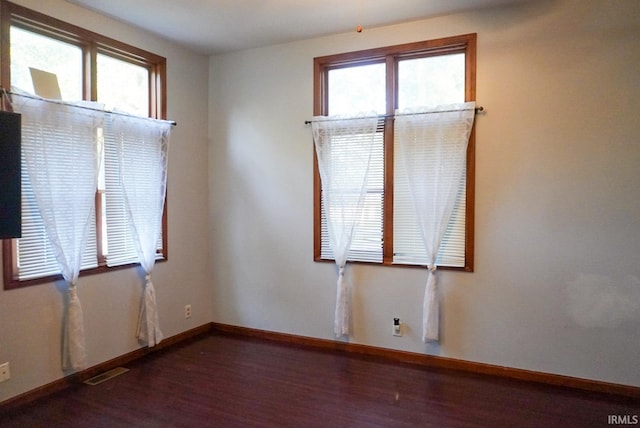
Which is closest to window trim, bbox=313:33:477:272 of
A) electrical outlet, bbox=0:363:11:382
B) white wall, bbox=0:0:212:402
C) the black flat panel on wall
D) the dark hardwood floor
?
the dark hardwood floor

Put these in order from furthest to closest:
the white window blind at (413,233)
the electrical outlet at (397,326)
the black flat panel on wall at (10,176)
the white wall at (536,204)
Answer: the electrical outlet at (397,326) → the white window blind at (413,233) → the white wall at (536,204) → the black flat panel on wall at (10,176)

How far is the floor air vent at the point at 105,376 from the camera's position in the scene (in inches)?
128

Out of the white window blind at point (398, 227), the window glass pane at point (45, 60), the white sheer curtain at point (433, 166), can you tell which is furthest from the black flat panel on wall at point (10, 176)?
the white sheer curtain at point (433, 166)

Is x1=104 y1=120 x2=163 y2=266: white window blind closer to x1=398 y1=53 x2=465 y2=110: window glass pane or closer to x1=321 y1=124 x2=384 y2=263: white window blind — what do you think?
x1=321 y1=124 x2=384 y2=263: white window blind

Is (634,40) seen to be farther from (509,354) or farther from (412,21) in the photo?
(509,354)

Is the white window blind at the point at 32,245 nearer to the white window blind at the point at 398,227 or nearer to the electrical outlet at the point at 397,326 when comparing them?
the white window blind at the point at 398,227

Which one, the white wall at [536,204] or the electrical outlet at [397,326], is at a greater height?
the white wall at [536,204]

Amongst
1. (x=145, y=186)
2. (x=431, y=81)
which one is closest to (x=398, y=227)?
(x=431, y=81)

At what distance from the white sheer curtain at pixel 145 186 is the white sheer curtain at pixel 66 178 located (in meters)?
0.31

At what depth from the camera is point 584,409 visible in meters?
2.80

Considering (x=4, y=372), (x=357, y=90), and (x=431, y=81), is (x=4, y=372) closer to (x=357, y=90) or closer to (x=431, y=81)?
(x=357, y=90)

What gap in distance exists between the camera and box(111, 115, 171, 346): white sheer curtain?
3520 mm

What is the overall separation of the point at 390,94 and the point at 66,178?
271 centimetres

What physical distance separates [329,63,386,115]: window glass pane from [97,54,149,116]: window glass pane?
5.83 feet
